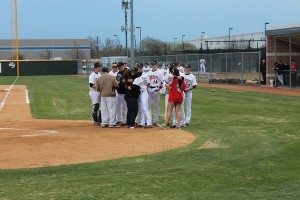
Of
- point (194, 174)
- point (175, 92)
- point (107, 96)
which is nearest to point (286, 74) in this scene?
point (175, 92)

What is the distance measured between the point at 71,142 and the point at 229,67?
31.7 m

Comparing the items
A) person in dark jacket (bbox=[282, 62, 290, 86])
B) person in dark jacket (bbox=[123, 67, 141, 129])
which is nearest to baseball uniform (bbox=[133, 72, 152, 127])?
person in dark jacket (bbox=[123, 67, 141, 129])

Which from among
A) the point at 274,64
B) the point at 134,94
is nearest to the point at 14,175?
the point at 134,94

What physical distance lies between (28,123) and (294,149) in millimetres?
9443

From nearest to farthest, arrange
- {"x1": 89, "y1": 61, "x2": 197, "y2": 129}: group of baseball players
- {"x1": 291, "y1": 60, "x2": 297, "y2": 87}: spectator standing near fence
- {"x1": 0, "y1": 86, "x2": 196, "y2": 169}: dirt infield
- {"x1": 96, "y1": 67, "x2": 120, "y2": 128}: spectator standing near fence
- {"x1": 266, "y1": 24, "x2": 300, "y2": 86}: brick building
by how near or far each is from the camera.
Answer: {"x1": 0, "y1": 86, "x2": 196, "y2": 169}: dirt infield → {"x1": 89, "y1": 61, "x2": 197, "y2": 129}: group of baseball players → {"x1": 96, "y1": 67, "x2": 120, "y2": 128}: spectator standing near fence → {"x1": 291, "y1": 60, "x2": 297, "y2": 87}: spectator standing near fence → {"x1": 266, "y1": 24, "x2": 300, "y2": 86}: brick building

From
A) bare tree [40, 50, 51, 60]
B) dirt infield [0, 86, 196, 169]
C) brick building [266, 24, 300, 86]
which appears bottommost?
dirt infield [0, 86, 196, 169]

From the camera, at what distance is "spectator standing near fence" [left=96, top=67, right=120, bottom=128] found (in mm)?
15242

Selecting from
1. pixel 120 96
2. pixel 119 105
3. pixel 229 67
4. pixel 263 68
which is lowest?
pixel 119 105

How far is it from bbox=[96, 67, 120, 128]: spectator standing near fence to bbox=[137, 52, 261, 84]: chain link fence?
24890 mm

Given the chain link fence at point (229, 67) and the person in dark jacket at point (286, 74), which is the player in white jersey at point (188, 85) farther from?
the chain link fence at point (229, 67)

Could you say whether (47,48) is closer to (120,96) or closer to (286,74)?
(286,74)

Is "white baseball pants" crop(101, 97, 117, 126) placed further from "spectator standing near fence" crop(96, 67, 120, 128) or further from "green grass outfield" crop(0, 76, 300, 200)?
"green grass outfield" crop(0, 76, 300, 200)

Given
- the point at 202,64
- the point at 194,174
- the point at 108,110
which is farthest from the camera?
the point at 202,64

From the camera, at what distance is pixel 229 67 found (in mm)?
42844
